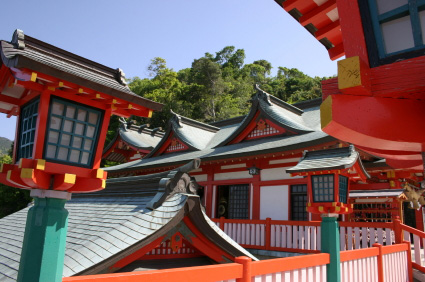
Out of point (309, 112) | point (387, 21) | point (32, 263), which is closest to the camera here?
point (32, 263)

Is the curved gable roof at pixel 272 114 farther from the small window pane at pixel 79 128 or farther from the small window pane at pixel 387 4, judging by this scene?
the small window pane at pixel 79 128

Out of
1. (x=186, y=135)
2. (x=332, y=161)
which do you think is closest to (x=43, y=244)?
(x=332, y=161)

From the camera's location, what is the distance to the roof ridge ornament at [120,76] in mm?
3926

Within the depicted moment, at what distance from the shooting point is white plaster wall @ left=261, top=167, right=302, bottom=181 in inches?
487

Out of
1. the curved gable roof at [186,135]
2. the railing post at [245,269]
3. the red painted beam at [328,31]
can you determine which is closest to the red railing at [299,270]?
the railing post at [245,269]

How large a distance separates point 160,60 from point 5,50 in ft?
196

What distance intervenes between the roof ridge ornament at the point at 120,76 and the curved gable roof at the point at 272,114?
9.65m

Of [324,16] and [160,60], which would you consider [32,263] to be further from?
[160,60]

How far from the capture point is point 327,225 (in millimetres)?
5684

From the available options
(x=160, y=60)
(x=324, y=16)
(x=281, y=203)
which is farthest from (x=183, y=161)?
(x=160, y=60)

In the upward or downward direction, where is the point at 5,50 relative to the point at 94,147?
upward

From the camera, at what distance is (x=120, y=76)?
3965mm

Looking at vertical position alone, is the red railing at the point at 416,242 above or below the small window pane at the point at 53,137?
below

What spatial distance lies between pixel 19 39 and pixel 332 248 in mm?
4896
